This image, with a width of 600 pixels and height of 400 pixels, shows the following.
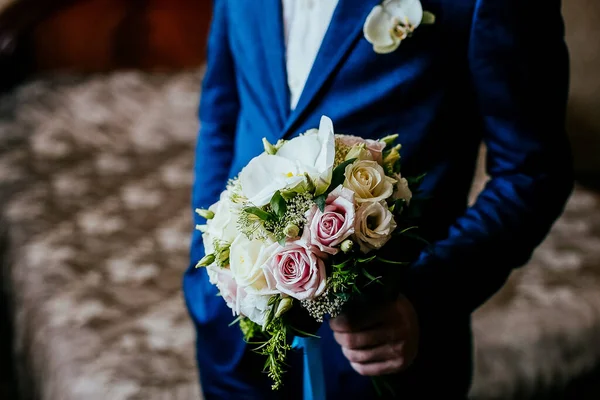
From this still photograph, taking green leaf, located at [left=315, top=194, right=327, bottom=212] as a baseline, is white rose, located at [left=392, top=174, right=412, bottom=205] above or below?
above

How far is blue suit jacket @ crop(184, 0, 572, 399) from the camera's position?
0.86 metres

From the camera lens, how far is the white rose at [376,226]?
71cm

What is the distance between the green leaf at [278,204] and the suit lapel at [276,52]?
0.92 ft

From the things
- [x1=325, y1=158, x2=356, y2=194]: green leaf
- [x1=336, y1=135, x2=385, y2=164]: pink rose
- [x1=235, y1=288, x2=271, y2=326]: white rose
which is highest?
[x1=336, y1=135, x2=385, y2=164]: pink rose

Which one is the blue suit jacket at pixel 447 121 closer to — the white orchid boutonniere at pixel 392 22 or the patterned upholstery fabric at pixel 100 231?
the white orchid boutonniere at pixel 392 22

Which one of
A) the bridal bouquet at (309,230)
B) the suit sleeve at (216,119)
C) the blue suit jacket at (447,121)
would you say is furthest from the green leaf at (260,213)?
the suit sleeve at (216,119)

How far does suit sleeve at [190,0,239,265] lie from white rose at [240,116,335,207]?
40 centimetres

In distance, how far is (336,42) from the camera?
0.91 meters

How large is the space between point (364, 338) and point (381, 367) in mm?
61

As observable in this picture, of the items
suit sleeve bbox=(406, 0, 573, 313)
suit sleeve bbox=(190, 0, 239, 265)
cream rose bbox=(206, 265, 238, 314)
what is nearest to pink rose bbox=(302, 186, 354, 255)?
cream rose bbox=(206, 265, 238, 314)

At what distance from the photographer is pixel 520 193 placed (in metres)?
0.91

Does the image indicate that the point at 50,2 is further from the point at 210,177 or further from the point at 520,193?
the point at 520,193

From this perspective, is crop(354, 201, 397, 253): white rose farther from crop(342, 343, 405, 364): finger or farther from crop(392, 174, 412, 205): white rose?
crop(342, 343, 405, 364): finger

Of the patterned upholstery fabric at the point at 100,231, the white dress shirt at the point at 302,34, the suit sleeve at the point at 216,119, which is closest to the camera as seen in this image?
the white dress shirt at the point at 302,34
